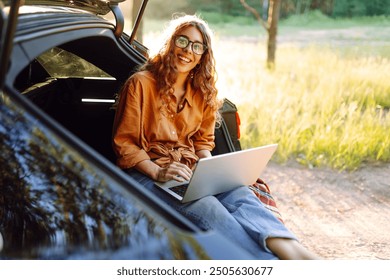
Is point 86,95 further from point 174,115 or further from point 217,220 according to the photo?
point 217,220

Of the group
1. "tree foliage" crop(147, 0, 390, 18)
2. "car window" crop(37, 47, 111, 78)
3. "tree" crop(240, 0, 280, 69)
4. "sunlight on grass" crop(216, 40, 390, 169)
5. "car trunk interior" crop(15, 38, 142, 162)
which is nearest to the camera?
"car trunk interior" crop(15, 38, 142, 162)

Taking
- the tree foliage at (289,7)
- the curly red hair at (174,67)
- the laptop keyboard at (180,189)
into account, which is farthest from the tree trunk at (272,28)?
the laptop keyboard at (180,189)

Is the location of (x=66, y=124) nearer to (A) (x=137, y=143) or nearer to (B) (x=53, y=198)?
(A) (x=137, y=143)

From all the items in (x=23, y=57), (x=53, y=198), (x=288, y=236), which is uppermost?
(x=23, y=57)

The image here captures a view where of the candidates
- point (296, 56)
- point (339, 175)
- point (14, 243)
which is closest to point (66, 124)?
point (14, 243)

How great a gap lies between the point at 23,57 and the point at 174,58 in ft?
4.42

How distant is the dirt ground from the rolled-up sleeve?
1612 mm

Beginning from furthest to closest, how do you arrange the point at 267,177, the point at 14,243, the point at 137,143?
the point at 267,177
the point at 137,143
the point at 14,243

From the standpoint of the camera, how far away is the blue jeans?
6.93 feet

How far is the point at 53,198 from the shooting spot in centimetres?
162

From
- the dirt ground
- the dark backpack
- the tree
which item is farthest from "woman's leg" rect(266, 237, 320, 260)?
the tree

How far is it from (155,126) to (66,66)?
0.78m

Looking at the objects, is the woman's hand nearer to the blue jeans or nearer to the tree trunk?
the blue jeans

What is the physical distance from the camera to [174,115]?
2875mm
